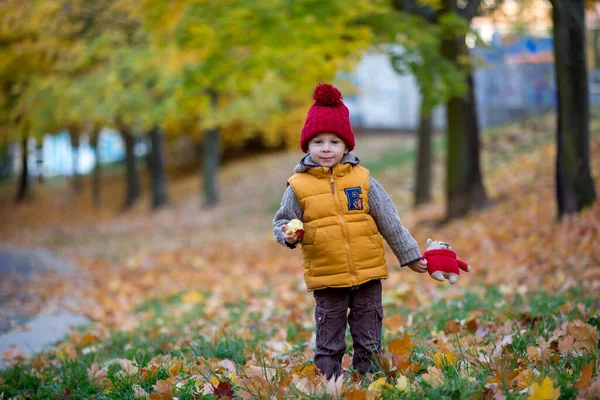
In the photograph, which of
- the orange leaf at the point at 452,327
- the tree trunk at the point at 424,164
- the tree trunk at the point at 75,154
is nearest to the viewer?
the orange leaf at the point at 452,327

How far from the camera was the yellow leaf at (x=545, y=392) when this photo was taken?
9.02 feet

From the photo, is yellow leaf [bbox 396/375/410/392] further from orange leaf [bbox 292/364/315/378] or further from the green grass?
orange leaf [bbox 292/364/315/378]

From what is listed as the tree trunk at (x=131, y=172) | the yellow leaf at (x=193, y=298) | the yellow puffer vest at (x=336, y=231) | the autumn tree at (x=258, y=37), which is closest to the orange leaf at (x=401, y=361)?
the yellow puffer vest at (x=336, y=231)

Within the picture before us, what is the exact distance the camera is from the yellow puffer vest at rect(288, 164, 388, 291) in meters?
3.51

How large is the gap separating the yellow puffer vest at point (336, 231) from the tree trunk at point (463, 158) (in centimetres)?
890

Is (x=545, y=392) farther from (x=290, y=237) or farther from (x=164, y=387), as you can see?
(x=164, y=387)

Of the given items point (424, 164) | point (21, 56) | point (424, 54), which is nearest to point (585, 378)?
point (424, 54)

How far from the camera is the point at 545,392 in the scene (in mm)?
2764

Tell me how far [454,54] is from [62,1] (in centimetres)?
945

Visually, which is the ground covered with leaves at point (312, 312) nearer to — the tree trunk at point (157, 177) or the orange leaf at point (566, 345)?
the orange leaf at point (566, 345)

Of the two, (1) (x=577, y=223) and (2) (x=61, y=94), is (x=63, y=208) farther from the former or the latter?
(1) (x=577, y=223)

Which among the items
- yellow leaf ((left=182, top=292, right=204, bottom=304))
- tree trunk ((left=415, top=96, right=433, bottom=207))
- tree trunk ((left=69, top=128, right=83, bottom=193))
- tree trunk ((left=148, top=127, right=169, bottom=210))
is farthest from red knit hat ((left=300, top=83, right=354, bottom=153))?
tree trunk ((left=69, top=128, right=83, bottom=193))

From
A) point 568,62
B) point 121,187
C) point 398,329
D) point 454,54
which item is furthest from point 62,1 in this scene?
point 121,187

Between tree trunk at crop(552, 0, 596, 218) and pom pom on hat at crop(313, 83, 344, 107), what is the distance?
6.29m
